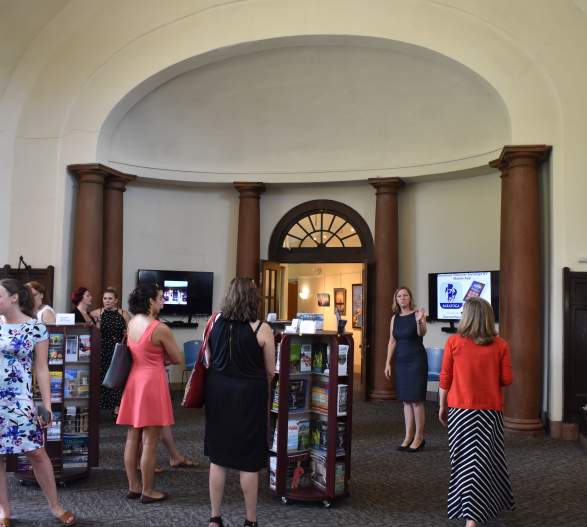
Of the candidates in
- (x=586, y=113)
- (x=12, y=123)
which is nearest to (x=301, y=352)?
(x=586, y=113)

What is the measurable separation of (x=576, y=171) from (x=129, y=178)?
5.98 meters

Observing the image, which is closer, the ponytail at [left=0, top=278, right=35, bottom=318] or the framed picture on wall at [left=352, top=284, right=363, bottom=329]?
the ponytail at [left=0, top=278, right=35, bottom=318]

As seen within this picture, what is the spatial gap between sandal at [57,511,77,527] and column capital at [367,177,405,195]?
6663mm

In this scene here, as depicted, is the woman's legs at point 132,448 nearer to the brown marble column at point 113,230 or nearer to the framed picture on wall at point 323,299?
the brown marble column at point 113,230

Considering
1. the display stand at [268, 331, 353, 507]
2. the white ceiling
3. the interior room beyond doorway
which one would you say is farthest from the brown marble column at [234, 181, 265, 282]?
the display stand at [268, 331, 353, 507]

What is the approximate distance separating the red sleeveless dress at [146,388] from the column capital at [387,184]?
581cm

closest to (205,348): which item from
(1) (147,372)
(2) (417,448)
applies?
(1) (147,372)

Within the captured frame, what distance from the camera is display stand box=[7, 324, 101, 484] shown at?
481 cm

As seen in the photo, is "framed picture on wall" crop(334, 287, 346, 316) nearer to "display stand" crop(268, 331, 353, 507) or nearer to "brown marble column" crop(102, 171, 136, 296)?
"brown marble column" crop(102, 171, 136, 296)

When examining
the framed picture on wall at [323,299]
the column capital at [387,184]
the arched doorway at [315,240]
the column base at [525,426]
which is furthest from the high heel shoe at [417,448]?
the framed picture on wall at [323,299]

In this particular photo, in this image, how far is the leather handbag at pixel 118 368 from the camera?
4.13m

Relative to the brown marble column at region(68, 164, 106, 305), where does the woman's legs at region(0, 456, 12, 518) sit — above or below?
below

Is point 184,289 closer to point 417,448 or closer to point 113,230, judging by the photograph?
point 113,230

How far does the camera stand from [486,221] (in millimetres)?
9047
